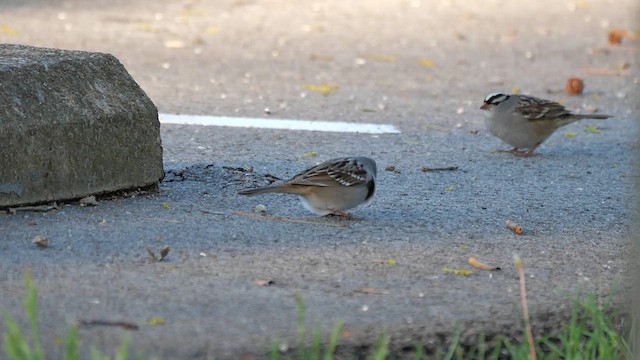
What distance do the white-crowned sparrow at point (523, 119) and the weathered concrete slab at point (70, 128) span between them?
104 inches

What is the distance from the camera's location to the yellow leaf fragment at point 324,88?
31.0 feet

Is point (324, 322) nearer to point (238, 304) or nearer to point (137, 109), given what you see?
point (238, 304)

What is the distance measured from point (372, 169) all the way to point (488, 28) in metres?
7.52

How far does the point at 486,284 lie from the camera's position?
4.79 meters

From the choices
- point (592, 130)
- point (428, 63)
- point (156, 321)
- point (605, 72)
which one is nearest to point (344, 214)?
point (156, 321)

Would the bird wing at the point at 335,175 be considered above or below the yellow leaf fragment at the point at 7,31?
above

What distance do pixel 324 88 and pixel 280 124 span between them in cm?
149

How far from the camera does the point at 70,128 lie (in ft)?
17.9

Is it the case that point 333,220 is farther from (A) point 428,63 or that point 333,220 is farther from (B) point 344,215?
(A) point 428,63

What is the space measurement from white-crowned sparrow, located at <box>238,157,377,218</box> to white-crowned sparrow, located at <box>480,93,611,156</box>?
6.99 feet

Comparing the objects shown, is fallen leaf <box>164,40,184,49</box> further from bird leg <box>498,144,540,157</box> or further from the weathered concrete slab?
the weathered concrete slab

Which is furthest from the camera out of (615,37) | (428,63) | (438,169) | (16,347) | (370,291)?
(615,37)

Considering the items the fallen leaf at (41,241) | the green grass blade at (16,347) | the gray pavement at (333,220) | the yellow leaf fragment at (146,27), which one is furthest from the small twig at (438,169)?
the yellow leaf fragment at (146,27)

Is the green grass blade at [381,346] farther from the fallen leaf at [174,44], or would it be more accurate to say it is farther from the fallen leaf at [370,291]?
the fallen leaf at [174,44]
